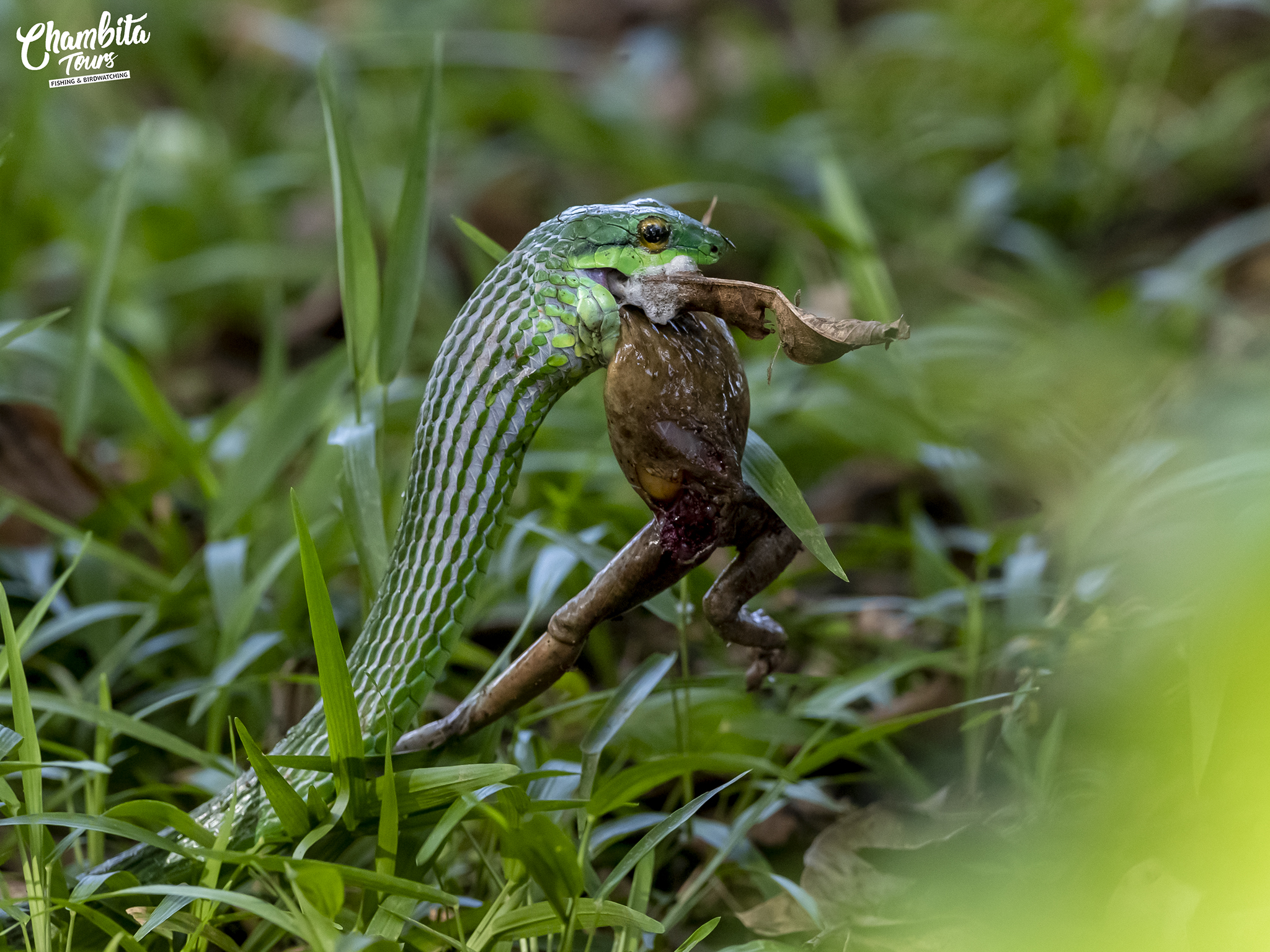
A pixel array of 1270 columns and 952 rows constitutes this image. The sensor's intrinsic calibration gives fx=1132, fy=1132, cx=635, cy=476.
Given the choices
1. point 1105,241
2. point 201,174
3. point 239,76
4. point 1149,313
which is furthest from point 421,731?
point 239,76

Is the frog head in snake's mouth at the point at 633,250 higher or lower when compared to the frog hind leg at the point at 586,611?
higher

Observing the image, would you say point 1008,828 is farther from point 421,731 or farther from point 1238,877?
point 421,731

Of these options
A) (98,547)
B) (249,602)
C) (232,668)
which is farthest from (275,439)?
(232,668)

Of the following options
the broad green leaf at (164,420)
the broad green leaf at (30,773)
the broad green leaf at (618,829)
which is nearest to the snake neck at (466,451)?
the broad green leaf at (30,773)

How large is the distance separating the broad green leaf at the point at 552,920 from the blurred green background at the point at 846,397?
30cm

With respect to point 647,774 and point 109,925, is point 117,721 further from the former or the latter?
point 647,774

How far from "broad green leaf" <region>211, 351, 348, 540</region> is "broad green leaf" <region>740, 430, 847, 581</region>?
117 centimetres

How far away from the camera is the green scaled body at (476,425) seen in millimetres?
1213

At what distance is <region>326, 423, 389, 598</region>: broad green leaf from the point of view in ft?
4.99

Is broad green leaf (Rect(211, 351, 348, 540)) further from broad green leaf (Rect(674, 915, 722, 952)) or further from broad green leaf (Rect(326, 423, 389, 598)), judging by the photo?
broad green leaf (Rect(674, 915, 722, 952))

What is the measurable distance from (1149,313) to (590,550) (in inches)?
85.2

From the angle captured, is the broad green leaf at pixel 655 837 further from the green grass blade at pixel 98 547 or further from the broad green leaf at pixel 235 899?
the green grass blade at pixel 98 547

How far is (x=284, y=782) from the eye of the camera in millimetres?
1245

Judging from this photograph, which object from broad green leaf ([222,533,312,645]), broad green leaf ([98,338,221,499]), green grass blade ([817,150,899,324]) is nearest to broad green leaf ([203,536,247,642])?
broad green leaf ([222,533,312,645])
